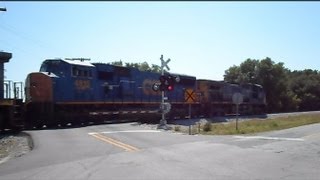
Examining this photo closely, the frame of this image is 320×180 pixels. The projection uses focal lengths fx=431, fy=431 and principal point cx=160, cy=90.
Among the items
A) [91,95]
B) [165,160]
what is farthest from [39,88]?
[165,160]

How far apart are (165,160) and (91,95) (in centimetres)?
1976

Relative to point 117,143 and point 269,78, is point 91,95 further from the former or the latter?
point 269,78

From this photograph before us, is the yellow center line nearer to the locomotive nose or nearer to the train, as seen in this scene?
the train

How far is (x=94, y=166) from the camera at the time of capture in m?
12.4

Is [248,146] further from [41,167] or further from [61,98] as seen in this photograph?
[61,98]

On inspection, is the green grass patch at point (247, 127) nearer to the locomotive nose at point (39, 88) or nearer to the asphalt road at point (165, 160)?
the asphalt road at point (165, 160)

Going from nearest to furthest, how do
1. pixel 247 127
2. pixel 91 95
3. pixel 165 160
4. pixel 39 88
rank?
pixel 165 160, pixel 39 88, pixel 247 127, pixel 91 95

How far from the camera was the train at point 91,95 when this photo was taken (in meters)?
28.2

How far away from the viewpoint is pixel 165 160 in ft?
44.2

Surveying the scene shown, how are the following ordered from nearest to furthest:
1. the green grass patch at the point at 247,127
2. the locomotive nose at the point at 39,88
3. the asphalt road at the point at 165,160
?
1. the asphalt road at the point at 165,160
2. the green grass patch at the point at 247,127
3. the locomotive nose at the point at 39,88

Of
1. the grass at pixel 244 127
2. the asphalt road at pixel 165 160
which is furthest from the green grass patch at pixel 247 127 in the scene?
the asphalt road at pixel 165 160

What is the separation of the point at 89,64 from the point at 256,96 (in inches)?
1433

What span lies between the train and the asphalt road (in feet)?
28.6

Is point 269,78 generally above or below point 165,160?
above
